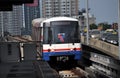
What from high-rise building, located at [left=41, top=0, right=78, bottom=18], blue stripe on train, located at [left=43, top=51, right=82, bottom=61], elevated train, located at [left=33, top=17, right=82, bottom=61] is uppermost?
high-rise building, located at [left=41, top=0, right=78, bottom=18]

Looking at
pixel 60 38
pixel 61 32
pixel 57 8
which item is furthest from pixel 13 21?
pixel 60 38

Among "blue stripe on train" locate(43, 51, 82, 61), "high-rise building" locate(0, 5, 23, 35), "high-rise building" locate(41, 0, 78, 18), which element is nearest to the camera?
"blue stripe on train" locate(43, 51, 82, 61)

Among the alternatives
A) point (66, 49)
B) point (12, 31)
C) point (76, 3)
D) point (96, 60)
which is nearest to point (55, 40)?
point (66, 49)

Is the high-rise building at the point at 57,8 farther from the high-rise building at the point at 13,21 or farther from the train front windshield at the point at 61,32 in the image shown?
the train front windshield at the point at 61,32

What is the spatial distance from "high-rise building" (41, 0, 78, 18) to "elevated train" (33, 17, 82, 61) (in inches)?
1175

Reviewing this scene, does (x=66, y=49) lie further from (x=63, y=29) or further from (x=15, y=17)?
(x=15, y=17)

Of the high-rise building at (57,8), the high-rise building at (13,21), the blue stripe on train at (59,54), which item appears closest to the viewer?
the blue stripe on train at (59,54)

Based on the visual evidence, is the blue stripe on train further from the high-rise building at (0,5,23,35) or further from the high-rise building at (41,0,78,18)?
the high-rise building at (0,5,23,35)

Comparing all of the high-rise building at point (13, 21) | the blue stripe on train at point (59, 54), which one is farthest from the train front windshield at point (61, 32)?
the high-rise building at point (13, 21)

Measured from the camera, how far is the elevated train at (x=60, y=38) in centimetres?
2469

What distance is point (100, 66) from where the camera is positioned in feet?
72.7

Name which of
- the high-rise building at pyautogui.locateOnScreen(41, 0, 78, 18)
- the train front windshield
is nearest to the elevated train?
the train front windshield

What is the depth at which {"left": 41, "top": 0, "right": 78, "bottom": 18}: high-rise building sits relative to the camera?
56.1m

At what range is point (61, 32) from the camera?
2505cm
